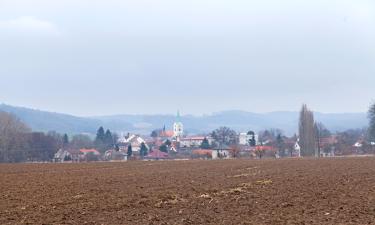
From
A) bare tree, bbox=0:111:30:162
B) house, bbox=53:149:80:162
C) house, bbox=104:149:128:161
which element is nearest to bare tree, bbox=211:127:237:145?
house, bbox=104:149:128:161

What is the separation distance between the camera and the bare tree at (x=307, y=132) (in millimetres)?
137500

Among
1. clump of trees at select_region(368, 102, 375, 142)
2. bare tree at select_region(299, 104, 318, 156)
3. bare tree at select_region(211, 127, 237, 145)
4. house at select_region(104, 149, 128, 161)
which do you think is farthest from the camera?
bare tree at select_region(211, 127, 237, 145)

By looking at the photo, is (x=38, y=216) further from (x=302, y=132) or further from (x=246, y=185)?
(x=302, y=132)

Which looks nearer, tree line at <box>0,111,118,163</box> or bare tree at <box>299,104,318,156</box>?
tree line at <box>0,111,118,163</box>

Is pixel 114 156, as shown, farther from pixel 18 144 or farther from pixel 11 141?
pixel 11 141

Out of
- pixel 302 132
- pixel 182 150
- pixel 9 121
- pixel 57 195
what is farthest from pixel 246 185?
pixel 182 150

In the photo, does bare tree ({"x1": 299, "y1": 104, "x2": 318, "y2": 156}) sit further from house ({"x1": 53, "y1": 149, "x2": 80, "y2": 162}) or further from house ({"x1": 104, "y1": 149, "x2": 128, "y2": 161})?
house ({"x1": 53, "y1": 149, "x2": 80, "y2": 162})

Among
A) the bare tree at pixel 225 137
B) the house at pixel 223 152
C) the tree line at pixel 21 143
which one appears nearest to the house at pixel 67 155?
the tree line at pixel 21 143

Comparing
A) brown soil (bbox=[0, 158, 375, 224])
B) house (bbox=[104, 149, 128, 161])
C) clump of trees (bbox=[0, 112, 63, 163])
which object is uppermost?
clump of trees (bbox=[0, 112, 63, 163])

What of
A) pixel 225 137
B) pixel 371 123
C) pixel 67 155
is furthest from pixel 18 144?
pixel 225 137

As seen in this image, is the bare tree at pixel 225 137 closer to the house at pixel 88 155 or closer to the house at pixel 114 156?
the house at pixel 114 156

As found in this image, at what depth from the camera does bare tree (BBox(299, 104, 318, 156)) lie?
13750cm

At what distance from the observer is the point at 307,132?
139250 mm

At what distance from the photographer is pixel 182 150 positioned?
185125 millimetres
